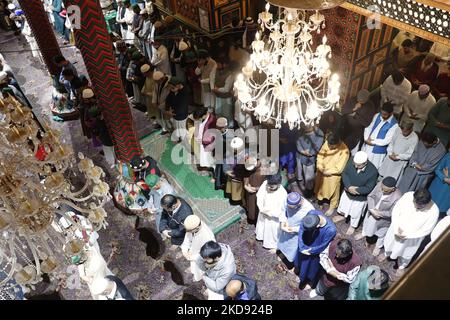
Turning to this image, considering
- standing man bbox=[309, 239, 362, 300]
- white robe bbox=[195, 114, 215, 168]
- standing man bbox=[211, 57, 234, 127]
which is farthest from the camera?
standing man bbox=[211, 57, 234, 127]

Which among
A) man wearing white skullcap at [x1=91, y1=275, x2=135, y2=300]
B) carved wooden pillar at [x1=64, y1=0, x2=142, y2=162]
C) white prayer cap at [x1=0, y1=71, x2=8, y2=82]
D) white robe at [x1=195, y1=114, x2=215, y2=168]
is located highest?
carved wooden pillar at [x1=64, y1=0, x2=142, y2=162]

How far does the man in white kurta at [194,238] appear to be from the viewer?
20.4 feet

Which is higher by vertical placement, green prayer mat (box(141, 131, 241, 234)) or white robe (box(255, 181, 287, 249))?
white robe (box(255, 181, 287, 249))

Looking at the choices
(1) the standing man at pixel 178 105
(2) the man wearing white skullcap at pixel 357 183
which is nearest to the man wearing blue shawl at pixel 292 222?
(2) the man wearing white skullcap at pixel 357 183

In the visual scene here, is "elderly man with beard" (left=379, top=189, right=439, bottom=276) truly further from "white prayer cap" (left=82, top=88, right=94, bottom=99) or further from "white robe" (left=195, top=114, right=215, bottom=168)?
"white prayer cap" (left=82, top=88, right=94, bottom=99)

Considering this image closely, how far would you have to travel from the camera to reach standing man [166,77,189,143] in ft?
28.5

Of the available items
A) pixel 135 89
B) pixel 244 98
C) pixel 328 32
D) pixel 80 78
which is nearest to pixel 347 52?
pixel 328 32

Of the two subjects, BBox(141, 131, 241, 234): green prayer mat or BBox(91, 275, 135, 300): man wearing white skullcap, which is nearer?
BBox(91, 275, 135, 300): man wearing white skullcap

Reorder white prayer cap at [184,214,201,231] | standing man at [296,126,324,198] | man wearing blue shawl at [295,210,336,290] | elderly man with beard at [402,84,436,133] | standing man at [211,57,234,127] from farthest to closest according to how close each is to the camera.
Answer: standing man at [211,57,234,127], elderly man with beard at [402,84,436,133], standing man at [296,126,324,198], white prayer cap at [184,214,201,231], man wearing blue shawl at [295,210,336,290]

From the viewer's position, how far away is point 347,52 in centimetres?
895

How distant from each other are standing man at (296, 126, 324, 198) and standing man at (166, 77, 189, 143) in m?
2.61

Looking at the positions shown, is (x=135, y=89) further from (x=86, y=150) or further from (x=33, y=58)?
(x=33, y=58)

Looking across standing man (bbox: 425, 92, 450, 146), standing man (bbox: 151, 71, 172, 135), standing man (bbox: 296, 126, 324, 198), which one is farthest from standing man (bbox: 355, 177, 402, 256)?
standing man (bbox: 151, 71, 172, 135)

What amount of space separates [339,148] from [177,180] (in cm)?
321
